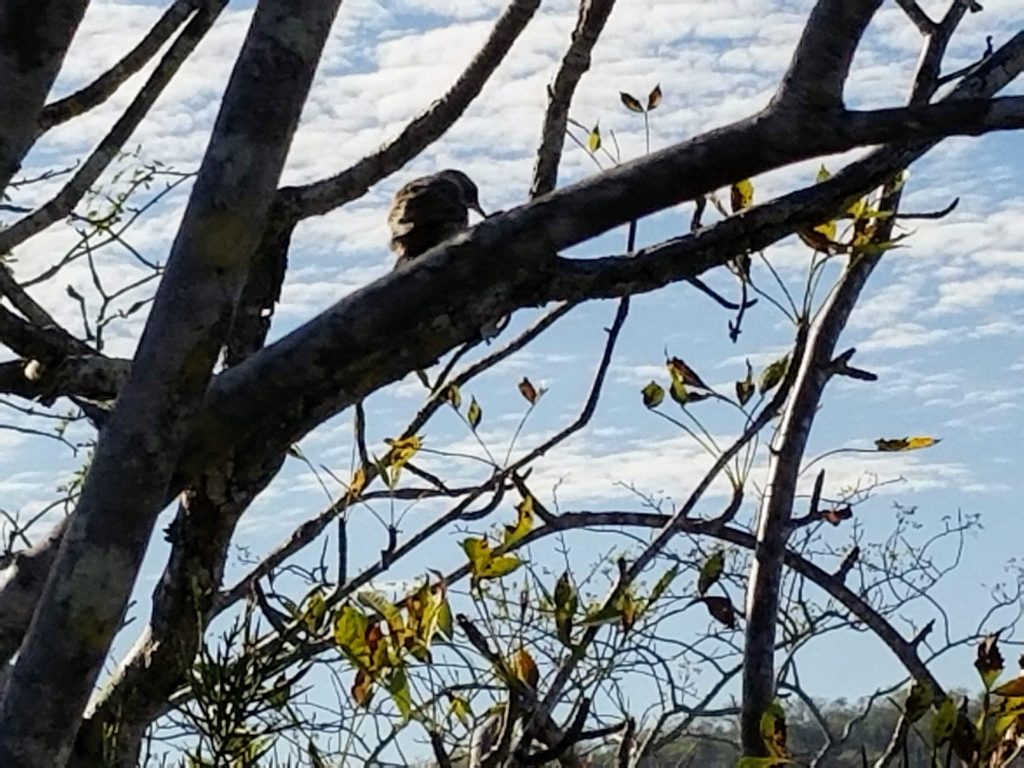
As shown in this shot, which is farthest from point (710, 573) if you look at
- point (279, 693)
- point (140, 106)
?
point (140, 106)

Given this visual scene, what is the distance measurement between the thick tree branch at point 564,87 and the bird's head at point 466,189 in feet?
0.57

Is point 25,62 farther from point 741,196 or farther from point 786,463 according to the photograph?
point 786,463

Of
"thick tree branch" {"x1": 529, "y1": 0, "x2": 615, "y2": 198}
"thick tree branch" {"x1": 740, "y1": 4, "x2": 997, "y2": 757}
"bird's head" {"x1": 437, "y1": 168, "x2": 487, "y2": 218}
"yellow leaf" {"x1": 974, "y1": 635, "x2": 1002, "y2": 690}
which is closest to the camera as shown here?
"yellow leaf" {"x1": 974, "y1": 635, "x2": 1002, "y2": 690}

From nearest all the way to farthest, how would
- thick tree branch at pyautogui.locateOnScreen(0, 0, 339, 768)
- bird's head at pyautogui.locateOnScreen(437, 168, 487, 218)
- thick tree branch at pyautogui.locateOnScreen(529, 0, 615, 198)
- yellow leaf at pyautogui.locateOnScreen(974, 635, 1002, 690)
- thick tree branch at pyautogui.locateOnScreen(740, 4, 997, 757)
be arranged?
thick tree branch at pyautogui.locateOnScreen(0, 0, 339, 768), yellow leaf at pyautogui.locateOnScreen(974, 635, 1002, 690), thick tree branch at pyautogui.locateOnScreen(740, 4, 997, 757), bird's head at pyautogui.locateOnScreen(437, 168, 487, 218), thick tree branch at pyautogui.locateOnScreen(529, 0, 615, 198)

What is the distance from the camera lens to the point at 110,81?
1.83 meters

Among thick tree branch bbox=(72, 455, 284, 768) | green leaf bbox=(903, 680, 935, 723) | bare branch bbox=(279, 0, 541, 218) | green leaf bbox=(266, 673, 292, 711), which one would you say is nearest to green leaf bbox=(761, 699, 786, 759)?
green leaf bbox=(903, 680, 935, 723)

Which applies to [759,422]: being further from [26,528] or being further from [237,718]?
[26,528]

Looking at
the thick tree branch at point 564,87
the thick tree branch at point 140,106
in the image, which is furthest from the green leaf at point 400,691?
the thick tree branch at point 140,106

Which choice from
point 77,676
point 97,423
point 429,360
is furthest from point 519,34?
point 77,676

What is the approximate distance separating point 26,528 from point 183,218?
2.01m

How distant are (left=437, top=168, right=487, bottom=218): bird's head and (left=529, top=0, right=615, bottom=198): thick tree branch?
6.9 inches

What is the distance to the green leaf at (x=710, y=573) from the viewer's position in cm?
134

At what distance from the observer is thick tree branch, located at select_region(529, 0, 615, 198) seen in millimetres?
1611

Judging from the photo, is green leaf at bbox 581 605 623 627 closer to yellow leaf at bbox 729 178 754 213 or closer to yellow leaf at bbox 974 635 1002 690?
yellow leaf at bbox 974 635 1002 690
